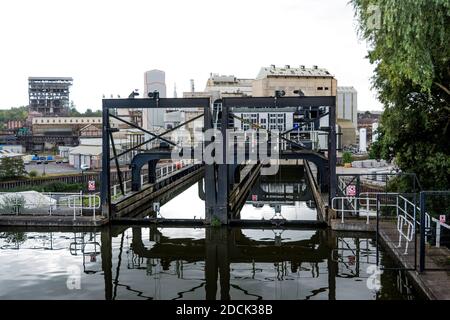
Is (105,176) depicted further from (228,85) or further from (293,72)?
(228,85)

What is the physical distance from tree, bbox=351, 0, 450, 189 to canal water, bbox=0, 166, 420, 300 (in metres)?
5.47

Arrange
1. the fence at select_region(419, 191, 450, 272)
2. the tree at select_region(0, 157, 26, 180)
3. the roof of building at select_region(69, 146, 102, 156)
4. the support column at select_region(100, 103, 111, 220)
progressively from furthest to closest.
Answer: the roof of building at select_region(69, 146, 102, 156) < the tree at select_region(0, 157, 26, 180) < the support column at select_region(100, 103, 111, 220) < the fence at select_region(419, 191, 450, 272)

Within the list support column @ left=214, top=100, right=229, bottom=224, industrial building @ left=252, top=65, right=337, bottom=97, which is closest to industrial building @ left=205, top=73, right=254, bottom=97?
industrial building @ left=252, top=65, right=337, bottom=97

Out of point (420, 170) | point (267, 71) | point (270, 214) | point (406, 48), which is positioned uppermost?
point (267, 71)

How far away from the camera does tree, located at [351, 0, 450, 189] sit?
524 inches

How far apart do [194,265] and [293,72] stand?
3606 inches

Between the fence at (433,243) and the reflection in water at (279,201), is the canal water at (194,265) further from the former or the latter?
the reflection in water at (279,201)

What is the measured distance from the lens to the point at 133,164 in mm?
25281

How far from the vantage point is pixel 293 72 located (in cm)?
10175

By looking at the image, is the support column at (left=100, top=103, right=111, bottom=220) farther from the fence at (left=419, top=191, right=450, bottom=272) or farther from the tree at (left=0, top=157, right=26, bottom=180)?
the tree at (left=0, top=157, right=26, bottom=180)
